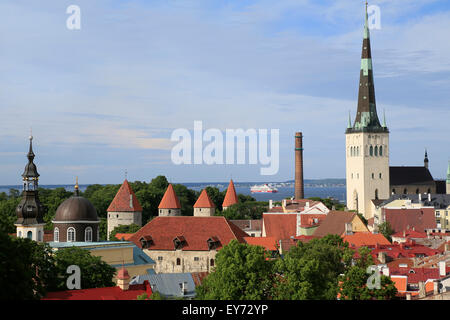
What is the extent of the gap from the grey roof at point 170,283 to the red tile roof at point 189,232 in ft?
58.7

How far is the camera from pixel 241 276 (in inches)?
1388

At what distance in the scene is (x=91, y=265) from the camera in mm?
42250

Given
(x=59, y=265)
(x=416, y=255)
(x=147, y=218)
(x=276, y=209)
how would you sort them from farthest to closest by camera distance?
(x=276, y=209) < (x=147, y=218) < (x=416, y=255) < (x=59, y=265)

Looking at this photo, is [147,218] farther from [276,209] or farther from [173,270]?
[173,270]

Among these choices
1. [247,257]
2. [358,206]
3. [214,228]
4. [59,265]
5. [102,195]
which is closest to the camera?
[247,257]

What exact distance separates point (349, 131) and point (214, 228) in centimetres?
7010

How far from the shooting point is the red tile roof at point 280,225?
85625 millimetres

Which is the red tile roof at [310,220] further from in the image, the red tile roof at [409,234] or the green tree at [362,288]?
the green tree at [362,288]

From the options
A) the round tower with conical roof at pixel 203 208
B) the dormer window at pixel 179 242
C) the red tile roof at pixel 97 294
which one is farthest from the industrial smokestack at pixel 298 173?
the red tile roof at pixel 97 294

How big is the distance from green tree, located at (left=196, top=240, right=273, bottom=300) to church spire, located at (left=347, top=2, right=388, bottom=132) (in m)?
94.2

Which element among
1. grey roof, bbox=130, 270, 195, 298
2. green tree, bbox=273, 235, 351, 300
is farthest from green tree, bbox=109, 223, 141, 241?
green tree, bbox=273, 235, 351, 300

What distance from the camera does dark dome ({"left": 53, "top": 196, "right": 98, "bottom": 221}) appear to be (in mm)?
57781

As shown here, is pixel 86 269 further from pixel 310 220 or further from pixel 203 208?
pixel 310 220
